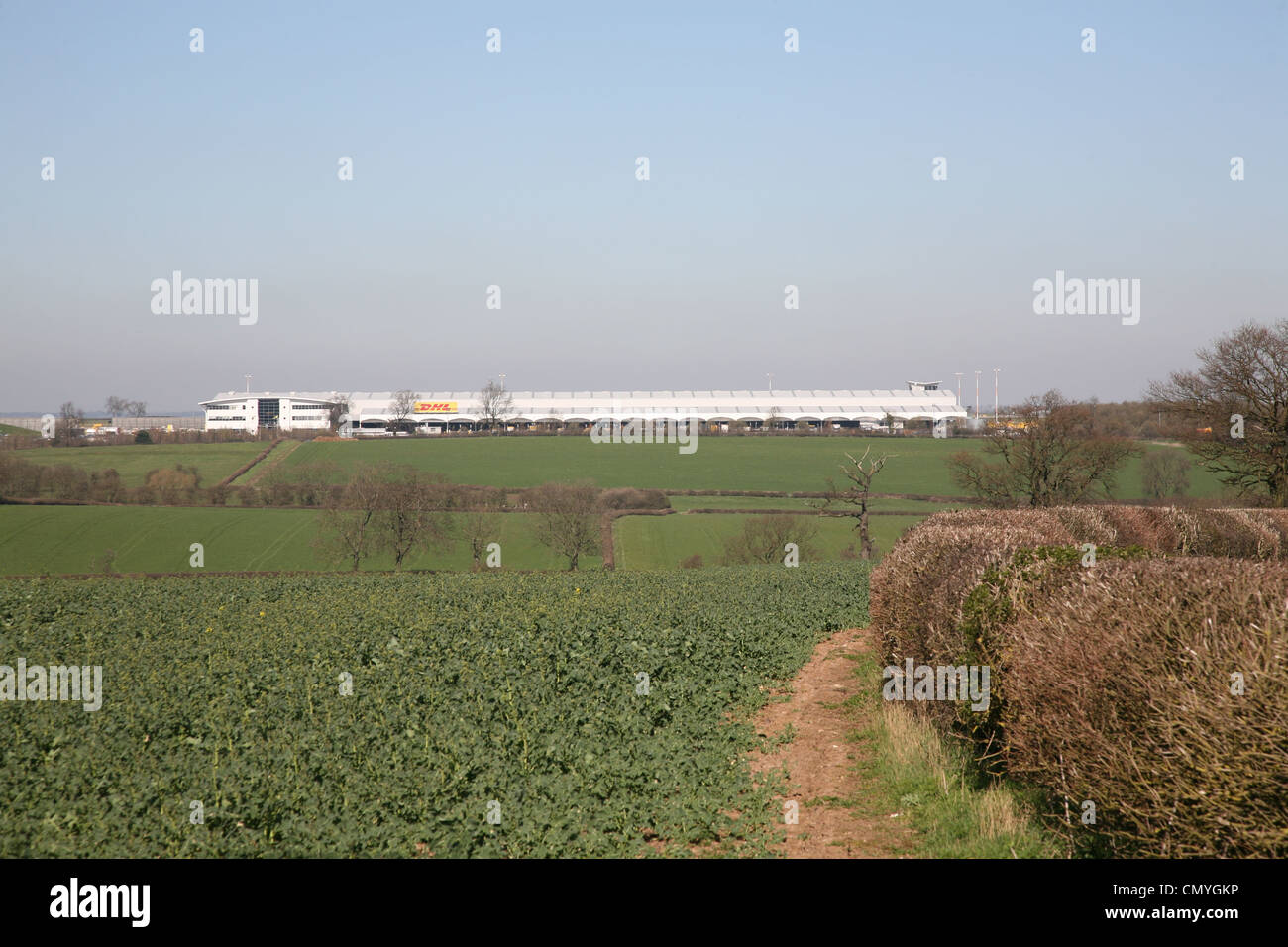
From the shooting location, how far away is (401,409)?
13888cm

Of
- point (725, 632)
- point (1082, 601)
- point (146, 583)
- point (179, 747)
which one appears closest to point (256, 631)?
point (179, 747)

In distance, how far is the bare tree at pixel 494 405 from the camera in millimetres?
135625

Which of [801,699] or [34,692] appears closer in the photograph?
[34,692]

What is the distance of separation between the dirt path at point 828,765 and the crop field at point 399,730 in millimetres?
360

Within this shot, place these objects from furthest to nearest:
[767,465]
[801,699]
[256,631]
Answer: [767,465] → [256,631] → [801,699]

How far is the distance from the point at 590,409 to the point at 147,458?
6569 cm

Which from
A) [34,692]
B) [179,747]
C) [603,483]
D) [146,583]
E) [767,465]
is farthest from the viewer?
[767,465]

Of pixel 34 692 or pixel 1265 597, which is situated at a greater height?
pixel 1265 597

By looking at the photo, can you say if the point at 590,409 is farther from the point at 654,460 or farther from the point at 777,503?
the point at 777,503

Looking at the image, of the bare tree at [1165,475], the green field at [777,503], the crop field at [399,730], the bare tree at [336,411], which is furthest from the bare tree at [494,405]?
the crop field at [399,730]

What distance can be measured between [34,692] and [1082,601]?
1229 cm

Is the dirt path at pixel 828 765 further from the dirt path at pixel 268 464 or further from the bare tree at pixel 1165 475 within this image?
the dirt path at pixel 268 464

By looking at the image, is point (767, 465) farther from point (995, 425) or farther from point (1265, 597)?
point (1265, 597)
